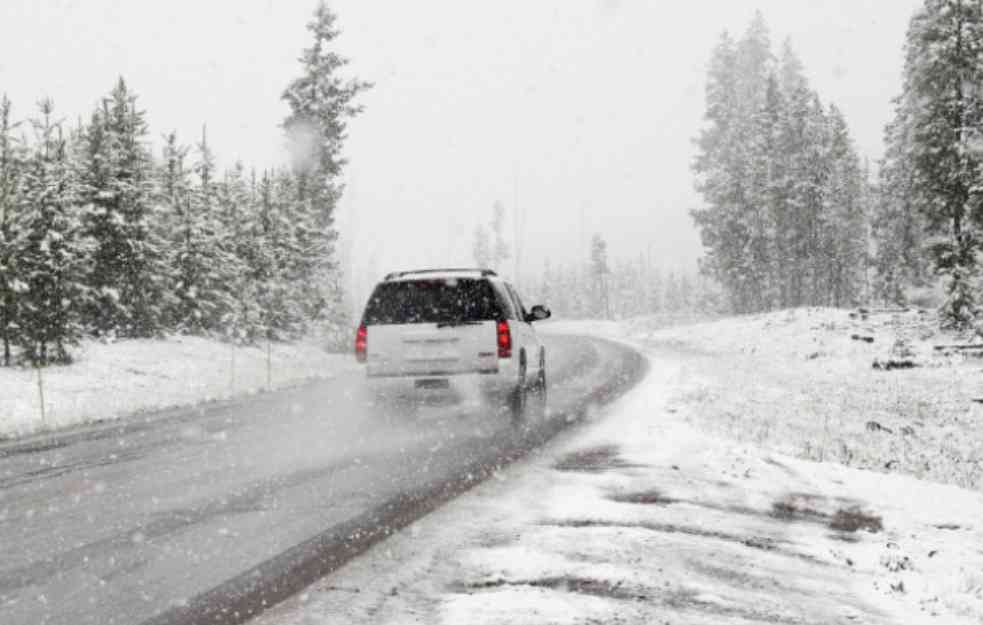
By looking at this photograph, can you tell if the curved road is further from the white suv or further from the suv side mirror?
the suv side mirror

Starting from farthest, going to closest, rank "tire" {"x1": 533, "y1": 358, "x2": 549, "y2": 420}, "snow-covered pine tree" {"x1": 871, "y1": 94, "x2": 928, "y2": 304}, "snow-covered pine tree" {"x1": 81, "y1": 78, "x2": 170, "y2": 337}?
"snow-covered pine tree" {"x1": 871, "y1": 94, "x2": 928, "y2": 304} < "snow-covered pine tree" {"x1": 81, "y1": 78, "x2": 170, "y2": 337} < "tire" {"x1": 533, "y1": 358, "x2": 549, "y2": 420}

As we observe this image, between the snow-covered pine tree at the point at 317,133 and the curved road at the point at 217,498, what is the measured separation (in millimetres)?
25586

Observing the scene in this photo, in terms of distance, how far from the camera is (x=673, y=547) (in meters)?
5.36

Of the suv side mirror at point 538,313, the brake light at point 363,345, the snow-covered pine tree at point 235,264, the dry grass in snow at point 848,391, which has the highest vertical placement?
the snow-covered pine tree at point 235,264

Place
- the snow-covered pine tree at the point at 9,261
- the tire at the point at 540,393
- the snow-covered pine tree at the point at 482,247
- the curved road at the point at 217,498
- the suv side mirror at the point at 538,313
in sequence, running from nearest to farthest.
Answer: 1. the curved road at the point at 217,498
2. the tire at the point at 540,393
3. the suv side mirror at the point at 538,313
4. the snow-covered pine tree at the point at 9,261
5. the snow-covered pine tree at the point at 482,247

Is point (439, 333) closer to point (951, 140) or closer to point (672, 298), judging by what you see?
point (951, 140)

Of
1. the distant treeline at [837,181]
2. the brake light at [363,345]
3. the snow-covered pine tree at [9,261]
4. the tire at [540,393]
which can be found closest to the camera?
the brake light at [363,345]

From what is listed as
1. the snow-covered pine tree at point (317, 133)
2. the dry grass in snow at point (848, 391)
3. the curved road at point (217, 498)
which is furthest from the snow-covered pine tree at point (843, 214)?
the curved road at point (217, 498)

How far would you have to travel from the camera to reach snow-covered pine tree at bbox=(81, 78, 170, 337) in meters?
25.8

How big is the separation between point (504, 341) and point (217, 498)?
18.1 feet

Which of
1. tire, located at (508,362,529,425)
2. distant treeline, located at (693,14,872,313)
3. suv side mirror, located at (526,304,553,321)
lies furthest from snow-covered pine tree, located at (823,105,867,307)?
tire, located at (508,362,529,425)

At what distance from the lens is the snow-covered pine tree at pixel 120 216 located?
84.5ft

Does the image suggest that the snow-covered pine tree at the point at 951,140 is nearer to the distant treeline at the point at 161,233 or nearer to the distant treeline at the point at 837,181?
the distant treeline at the point at 837,181

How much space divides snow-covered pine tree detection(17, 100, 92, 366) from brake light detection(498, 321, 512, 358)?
45.2 ft
